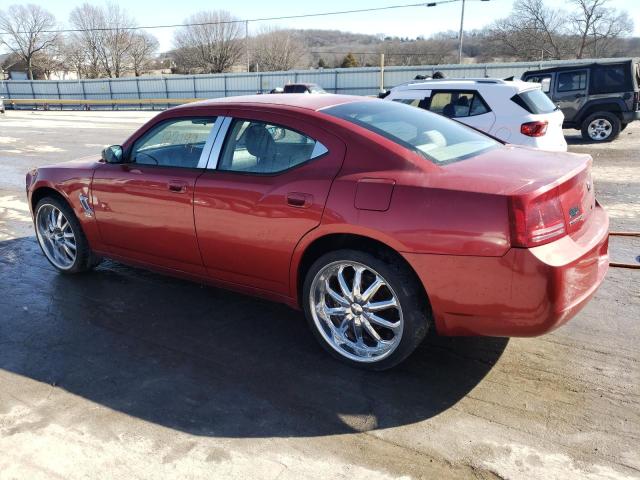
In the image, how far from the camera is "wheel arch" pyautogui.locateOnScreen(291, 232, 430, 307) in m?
3.11

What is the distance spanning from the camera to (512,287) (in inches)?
108

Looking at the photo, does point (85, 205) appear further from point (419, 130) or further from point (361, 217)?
point (419, 130)

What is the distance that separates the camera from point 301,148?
3.46 metres

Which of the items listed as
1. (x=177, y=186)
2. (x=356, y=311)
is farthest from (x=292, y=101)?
(x=356, y=311)

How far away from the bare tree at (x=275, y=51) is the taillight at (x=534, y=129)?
263ft

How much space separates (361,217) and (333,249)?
353 mm

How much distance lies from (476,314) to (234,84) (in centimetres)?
3790

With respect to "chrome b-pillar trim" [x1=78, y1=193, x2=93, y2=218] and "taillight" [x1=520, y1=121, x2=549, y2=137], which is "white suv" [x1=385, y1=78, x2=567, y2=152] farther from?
"chrome b-pillar trim" [x1=78, y1=193, x2=93, y2=218]

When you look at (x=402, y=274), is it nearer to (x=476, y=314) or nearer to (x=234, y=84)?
(x=476, y=314)

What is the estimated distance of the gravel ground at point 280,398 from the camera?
8.50ft

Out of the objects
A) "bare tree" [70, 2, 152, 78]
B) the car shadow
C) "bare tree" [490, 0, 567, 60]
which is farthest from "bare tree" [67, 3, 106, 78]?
the car shadow

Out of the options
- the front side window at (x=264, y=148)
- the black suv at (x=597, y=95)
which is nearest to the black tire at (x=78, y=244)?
the front side window at (x=264, y=148)

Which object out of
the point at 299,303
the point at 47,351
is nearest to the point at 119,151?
the point at 47,351

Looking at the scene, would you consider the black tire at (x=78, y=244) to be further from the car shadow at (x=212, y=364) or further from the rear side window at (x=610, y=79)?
the rear side window at (x=610, y=79)
